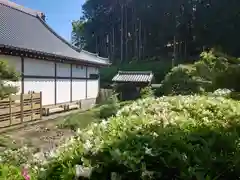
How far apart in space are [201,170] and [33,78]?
12.3 m

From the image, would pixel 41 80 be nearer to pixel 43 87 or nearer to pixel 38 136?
pixel 43 87

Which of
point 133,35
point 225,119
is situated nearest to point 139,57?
point 133,35

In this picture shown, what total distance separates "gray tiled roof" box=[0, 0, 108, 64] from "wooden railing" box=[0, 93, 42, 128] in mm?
2113

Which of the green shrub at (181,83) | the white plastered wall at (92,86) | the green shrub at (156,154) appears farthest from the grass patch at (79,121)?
the green shrub at (156,154)

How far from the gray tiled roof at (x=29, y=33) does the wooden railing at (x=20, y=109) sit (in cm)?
211

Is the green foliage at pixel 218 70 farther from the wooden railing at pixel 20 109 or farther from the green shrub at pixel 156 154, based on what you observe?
the wooden railing at pixel 20 109

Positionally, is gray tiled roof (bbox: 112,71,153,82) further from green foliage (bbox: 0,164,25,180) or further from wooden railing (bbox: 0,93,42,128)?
green foliage (bbox: 0,164,25,180)

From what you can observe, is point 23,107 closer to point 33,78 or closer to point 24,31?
point 33,78

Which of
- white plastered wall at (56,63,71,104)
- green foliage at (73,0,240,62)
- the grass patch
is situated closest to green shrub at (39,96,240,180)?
the grass patch

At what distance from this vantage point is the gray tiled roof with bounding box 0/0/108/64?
42.5ft

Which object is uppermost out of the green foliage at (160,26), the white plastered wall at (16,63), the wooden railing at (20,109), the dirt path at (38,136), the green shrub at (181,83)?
the green foliage at (160,26)

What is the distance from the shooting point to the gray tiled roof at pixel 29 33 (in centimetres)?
1295

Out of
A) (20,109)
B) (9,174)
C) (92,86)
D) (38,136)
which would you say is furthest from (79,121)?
(9,174)

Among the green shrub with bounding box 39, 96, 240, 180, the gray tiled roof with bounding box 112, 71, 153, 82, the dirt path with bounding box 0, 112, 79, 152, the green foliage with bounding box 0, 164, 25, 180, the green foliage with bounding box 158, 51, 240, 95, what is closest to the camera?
the green shrub with bounding box 39, 96, 240, 180
